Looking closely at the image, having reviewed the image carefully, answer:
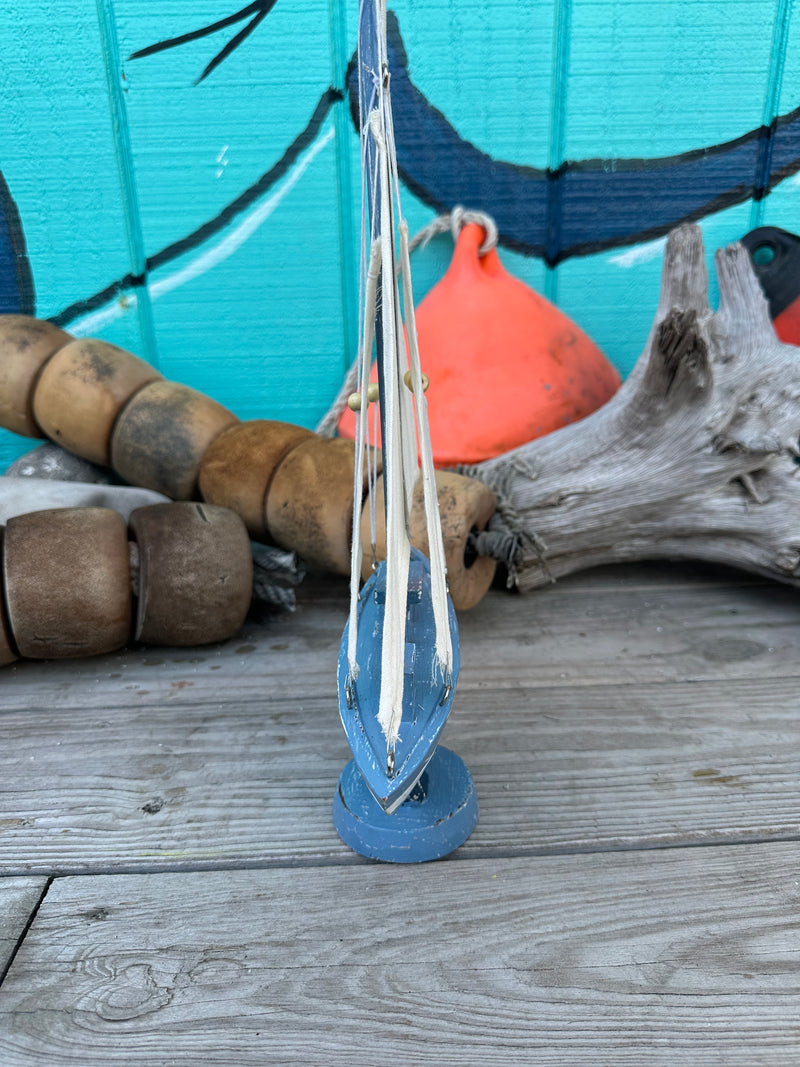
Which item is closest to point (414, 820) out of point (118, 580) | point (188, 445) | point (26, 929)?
point (26, 929)

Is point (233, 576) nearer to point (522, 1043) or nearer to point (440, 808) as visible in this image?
point (440, 808)

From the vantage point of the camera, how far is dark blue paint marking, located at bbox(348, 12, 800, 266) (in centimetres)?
179

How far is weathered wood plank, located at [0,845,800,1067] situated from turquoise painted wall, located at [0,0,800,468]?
1365 mm

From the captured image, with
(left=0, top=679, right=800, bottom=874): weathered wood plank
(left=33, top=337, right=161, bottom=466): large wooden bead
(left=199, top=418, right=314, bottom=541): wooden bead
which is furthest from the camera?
(left=33, top=337, right=161, bottom=466): large wooden bead

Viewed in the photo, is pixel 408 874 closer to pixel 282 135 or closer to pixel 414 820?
pixel 414 820

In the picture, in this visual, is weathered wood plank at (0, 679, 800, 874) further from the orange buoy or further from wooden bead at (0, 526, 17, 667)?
the orange buoy

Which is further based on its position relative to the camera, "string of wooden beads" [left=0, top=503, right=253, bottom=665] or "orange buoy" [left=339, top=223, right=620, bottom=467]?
"orange buoy" [left=339, top=223, right=620, bottom=467]

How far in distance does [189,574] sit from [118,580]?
0.11 meters

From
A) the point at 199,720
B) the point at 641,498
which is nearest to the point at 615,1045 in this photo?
the point at 199,720

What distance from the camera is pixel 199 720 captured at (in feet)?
A: 3.59

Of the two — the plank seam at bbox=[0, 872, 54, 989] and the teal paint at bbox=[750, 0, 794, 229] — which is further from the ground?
the teal paint at bbox=[750, 0, 794, 229]

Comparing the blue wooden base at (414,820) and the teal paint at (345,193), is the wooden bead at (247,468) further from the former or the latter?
the blue wooden base at (414,820)

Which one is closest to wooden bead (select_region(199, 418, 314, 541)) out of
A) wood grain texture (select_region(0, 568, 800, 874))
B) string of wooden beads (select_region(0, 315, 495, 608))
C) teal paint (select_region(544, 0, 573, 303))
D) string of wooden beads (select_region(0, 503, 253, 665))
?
Answer: string of wooden beads (select_region(0, 315, 495, 608))

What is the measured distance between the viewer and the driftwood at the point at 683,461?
132 centimetres
